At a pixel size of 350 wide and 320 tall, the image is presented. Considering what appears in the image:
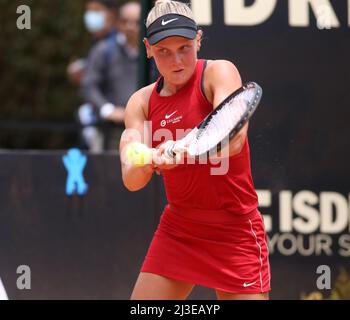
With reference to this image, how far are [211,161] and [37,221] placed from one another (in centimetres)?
222

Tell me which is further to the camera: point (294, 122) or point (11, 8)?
point (11, 8)

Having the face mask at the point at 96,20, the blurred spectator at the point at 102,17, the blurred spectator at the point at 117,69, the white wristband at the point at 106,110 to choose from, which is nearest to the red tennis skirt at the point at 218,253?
the white wristband at the point at 106,110

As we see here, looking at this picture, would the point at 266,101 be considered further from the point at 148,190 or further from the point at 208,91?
the point at 208,91

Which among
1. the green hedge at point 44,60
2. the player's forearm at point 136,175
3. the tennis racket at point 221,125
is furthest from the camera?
the green hedge at point 44,60

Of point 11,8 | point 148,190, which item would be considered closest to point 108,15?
point 148,190

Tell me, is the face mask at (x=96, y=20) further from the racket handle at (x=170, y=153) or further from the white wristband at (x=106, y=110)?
the racket handle at (x=170, y=153)

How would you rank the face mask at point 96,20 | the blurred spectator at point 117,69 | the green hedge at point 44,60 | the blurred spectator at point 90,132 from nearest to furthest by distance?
the blurred spectator at point 90,132 → the blurred spectator at point 117,69 → the face mask at point 96,20 → the green hedge at point 44,60

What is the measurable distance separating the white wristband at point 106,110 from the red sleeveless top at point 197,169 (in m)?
3.29

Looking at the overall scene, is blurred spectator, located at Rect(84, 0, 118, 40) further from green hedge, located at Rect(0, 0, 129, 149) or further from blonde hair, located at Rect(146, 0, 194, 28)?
blonde hair, located at Rect(146, 0, 194, 28)

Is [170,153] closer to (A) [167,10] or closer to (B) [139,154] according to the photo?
(B) [139,154]

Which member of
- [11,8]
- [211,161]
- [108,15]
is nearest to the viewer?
[211,161]

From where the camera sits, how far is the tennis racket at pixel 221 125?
425 cm

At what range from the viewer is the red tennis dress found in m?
4.74

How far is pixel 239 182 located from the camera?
189 inches
